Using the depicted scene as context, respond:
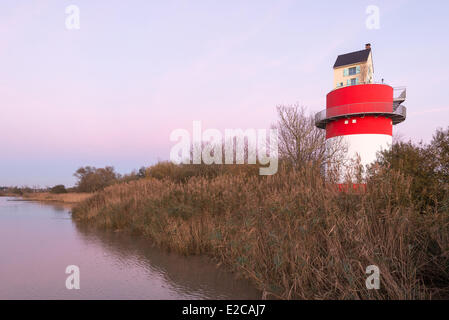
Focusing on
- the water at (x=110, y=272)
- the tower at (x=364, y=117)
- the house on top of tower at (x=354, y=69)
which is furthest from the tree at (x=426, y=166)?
the house on top of tower at (x=354, y=69)

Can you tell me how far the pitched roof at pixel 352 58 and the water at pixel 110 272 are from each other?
74.5 ft

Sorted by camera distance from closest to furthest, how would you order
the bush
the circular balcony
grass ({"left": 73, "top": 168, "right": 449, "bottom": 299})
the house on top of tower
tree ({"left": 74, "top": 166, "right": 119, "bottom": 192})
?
1. grass ({"left": 73, "top": 168, "right": 449, "bottom": 299})
2. the circular balcony
3. the house on top of tower
4. tree ({"left": 74, "top": 166, "right": 119, "bottom": 192})
5. the bush

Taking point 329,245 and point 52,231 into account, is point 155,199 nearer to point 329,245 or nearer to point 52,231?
point 52,231

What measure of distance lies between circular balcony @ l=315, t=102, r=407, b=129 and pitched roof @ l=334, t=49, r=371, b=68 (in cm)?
782

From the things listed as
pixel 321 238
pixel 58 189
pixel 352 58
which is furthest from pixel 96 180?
pixel 321 238

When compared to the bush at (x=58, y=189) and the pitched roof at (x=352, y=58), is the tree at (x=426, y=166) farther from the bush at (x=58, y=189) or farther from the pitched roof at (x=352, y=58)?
the bush at (x=58, y=189)

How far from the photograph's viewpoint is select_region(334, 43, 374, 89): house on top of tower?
74.2 feet

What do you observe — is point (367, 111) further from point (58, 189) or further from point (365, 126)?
point (58, 189)

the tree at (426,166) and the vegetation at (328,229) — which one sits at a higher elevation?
the tree at (426,166)

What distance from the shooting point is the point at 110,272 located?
5.48 meters

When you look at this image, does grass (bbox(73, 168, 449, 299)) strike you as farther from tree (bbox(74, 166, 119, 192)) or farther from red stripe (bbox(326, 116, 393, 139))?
tree (bbox(74, 166, 119, 192))

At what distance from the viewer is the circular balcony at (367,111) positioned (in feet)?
52.5

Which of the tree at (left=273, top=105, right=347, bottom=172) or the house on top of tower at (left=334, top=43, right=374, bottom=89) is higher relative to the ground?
the house on top of tower at (left=334, top=43, right=374, bottom=89)

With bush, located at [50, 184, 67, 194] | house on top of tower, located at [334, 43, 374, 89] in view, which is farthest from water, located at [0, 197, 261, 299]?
bush, located at [50, 184, 67, 194]
